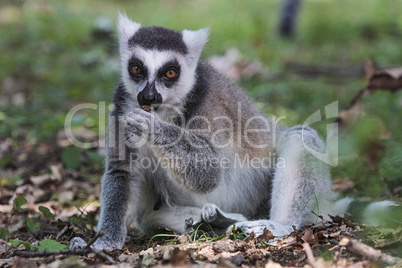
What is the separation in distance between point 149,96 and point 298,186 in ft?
4.73

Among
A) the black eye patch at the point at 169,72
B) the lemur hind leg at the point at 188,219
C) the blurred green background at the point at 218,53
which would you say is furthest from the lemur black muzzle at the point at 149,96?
the blurred green background at the point at 218,53

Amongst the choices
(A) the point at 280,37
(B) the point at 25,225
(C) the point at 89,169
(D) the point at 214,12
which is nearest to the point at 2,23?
(D) the point at 214,12

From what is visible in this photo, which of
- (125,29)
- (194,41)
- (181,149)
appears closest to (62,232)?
(181,149)

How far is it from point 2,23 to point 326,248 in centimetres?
1243

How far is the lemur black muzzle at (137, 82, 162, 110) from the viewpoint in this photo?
4.05m

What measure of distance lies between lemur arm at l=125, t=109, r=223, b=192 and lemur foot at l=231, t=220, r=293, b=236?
485 mm

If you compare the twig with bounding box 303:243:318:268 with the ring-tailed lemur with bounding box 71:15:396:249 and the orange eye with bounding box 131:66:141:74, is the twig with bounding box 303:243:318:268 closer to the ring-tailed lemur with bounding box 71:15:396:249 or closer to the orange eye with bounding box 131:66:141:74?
the ring-tailed lemur with bounding box 71:15:396:249

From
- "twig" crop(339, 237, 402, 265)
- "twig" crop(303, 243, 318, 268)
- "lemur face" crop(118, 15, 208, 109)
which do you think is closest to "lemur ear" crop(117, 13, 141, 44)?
"lemur face" crop(118, 15, 208, 109)

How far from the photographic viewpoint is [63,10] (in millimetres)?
14953

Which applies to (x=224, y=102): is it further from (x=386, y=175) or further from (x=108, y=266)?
(x=108, y=266)

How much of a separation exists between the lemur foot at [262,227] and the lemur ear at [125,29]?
194cm

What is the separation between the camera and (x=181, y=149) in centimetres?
417

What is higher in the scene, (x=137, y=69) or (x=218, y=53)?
(x=218, y=53)

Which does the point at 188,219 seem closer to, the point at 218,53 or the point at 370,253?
the point at 370,253
